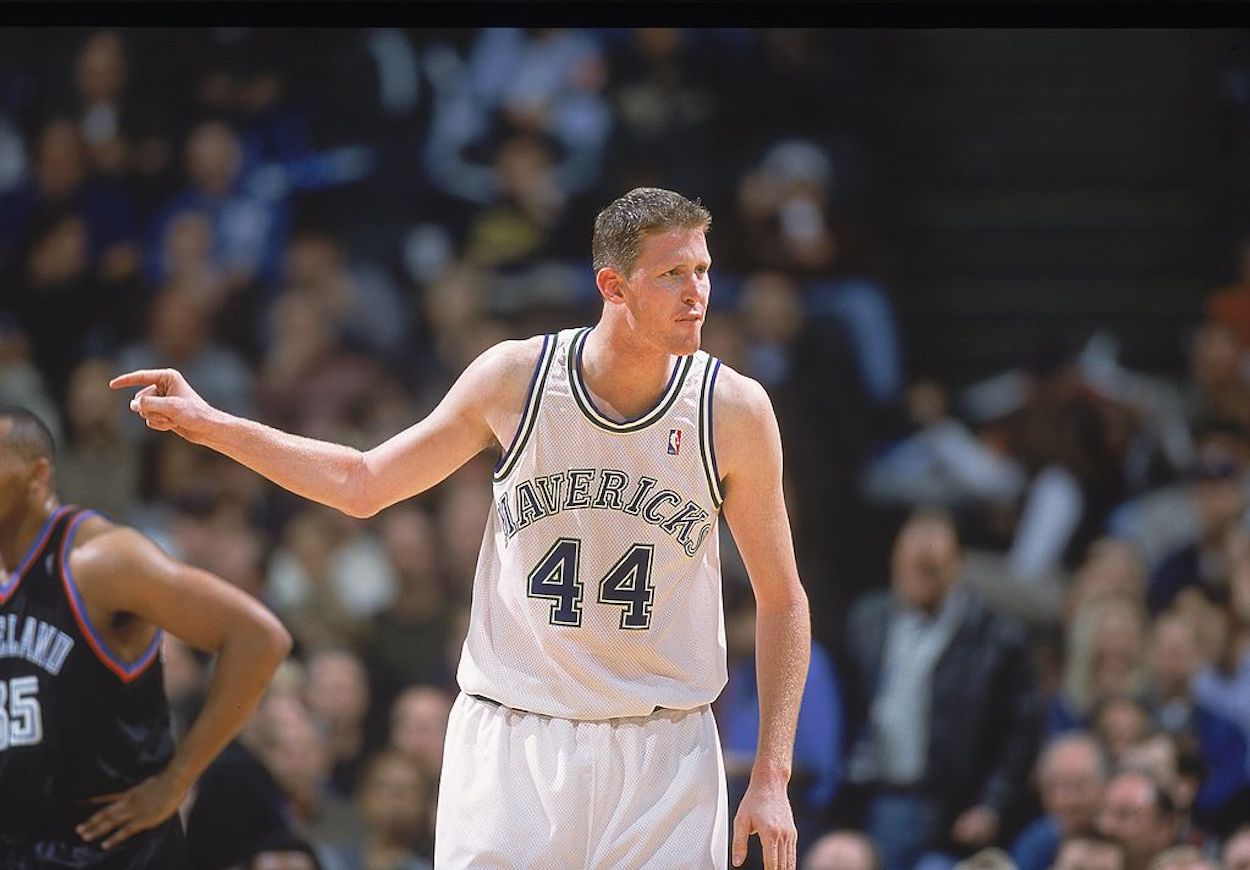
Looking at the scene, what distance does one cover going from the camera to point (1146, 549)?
23.0ft

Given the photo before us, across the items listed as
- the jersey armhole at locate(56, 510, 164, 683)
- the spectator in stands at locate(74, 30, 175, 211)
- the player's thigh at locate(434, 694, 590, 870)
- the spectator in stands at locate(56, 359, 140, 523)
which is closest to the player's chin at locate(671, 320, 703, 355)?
the player's thigh at locate(434, 694, 590, 870)

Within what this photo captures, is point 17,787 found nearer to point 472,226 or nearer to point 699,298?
point 699,298

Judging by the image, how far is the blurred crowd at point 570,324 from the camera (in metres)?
6.69

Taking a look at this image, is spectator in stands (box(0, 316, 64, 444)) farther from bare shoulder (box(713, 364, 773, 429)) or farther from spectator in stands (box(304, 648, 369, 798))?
bare shoulder (box(713, 364, 773, 429))

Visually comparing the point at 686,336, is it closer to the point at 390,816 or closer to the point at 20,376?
the point at 390,816

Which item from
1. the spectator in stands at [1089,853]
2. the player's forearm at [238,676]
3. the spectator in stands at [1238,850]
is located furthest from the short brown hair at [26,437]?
the spectator in stands at [1238,850]

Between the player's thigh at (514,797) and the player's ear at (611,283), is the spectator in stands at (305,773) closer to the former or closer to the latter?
the player's thigh at (514,797)

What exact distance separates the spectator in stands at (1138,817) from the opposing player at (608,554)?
3427mm

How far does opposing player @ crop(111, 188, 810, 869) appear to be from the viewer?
3.51 meters

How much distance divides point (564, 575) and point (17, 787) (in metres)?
2.10

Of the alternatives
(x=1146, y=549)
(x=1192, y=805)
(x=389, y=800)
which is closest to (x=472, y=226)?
(x=389, y=800)

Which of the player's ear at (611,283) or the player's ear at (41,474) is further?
the player's ear at (41,474)

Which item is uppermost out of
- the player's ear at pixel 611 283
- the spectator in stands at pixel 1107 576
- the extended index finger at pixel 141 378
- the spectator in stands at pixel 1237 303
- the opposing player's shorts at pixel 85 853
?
the spectator in stands at pixel 1237 303

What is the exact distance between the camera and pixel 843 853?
6508mm
